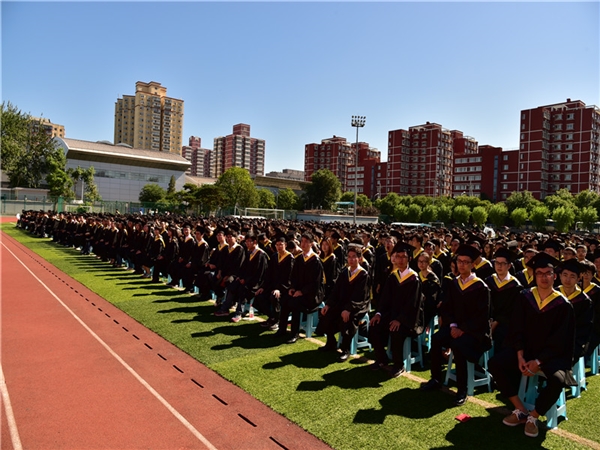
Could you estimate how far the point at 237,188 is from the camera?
164ft

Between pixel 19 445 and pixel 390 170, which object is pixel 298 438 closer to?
pixel 19 445

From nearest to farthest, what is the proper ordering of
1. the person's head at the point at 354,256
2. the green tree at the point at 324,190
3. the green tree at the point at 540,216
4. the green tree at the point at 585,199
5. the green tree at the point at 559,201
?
the person's head at the point at 354,256 → the green tree at the point at 540,216 → the green tree at the point at 559,201 → the green tree at the point at 585,199 → the green tree at the point at 324,190

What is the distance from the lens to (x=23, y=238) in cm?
2384

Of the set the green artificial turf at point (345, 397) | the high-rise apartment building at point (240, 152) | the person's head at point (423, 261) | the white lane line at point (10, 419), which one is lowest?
the white lane line at point (10, 419)

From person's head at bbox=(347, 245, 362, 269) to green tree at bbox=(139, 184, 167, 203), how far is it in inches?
2379

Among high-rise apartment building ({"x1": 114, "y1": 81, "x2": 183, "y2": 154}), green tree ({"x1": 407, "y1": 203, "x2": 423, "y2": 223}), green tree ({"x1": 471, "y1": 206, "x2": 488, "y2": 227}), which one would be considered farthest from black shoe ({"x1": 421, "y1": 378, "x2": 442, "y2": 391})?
high-rise apartment building ({"x1": 114, "y1": 81, "x2": 183, "y2": 154})

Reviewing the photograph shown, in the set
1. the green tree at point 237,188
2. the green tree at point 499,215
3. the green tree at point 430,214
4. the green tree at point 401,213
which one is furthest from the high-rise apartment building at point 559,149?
the green tree at point 237,188

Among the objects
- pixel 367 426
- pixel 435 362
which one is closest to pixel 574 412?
pixel 435 362

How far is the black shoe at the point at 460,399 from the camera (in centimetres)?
472

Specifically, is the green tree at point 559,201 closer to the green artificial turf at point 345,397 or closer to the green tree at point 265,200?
the green tree at point 265,200

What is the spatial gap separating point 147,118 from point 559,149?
9155 centimetres

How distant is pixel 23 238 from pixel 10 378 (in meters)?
21.8

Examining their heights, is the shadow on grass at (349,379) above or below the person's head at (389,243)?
below

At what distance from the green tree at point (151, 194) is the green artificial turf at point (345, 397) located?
58.0m
